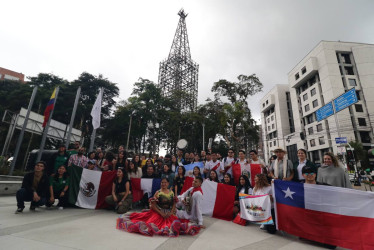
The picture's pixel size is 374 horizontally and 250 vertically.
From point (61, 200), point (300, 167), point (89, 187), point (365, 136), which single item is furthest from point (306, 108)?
Result: point (61, 200)

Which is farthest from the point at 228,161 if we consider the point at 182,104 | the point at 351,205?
the point at 182,104

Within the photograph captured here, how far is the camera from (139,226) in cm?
374

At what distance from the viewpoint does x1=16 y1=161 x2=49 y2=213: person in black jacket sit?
4957 mm

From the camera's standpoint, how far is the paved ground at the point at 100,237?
304 cm

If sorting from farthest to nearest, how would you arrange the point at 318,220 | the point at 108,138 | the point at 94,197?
the point at 108,138
the point at 94,197
the point at 318,220

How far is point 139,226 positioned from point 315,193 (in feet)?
12.8

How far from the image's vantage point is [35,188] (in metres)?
5.27

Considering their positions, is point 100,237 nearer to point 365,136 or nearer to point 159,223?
point 159,223

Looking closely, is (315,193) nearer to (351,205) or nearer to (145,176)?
(351,205)

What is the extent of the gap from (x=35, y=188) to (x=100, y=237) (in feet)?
10.8

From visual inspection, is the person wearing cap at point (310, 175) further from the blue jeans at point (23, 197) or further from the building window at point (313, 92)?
the building window at point (313, 92)

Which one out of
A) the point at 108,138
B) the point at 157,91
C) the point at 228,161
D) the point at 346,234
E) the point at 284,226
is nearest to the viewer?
the point at 346,234

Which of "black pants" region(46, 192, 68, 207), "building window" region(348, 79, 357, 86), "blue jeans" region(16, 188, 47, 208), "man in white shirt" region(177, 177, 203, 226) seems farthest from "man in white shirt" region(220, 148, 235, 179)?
"building window" region(348, 79, 357, 86)

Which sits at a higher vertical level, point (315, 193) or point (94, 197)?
point (315, 193)
